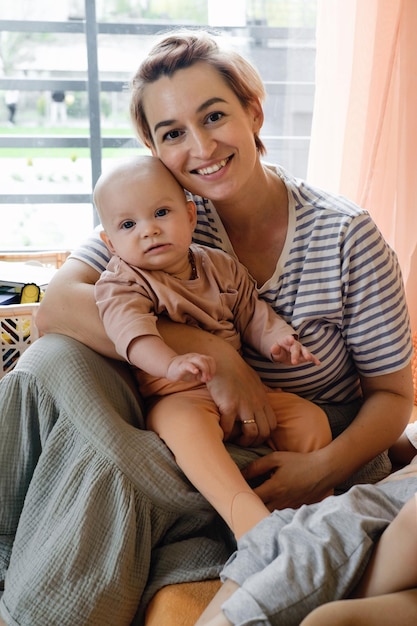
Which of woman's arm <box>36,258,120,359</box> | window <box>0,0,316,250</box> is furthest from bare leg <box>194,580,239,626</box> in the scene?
window <box>0,0,316,250</box>

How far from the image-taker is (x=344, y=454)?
144cm

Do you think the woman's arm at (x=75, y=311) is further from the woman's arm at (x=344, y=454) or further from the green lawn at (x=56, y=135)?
the green lawn at (x=56, y=135)

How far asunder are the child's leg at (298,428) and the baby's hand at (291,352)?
108mm

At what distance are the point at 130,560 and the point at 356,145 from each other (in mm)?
1536

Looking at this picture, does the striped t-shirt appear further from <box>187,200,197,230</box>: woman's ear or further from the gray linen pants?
the gray linen pants

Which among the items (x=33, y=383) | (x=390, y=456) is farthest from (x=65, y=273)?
(x=390, y=456)

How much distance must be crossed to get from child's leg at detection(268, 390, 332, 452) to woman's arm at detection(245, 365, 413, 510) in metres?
0.02

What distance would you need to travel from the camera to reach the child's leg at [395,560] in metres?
0.99

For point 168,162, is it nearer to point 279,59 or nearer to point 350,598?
point 350,598

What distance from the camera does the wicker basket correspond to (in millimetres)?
1971

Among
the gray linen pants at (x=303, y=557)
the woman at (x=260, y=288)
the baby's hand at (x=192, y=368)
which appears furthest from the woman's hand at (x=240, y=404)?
the gray linen pants at (x=303, y=557)

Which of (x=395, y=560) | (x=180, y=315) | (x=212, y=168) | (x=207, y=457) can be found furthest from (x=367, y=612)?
(x=212, y=168)

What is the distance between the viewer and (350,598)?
3.42 ft

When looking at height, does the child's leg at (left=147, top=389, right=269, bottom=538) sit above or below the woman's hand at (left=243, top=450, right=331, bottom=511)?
above
